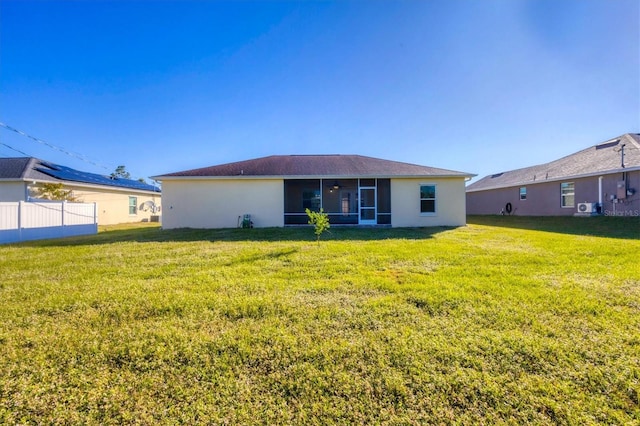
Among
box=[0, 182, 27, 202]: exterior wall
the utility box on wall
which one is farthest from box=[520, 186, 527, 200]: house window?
box=[0, 182, 27, 202]: exterior wall

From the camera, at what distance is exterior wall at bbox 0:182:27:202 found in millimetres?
13516

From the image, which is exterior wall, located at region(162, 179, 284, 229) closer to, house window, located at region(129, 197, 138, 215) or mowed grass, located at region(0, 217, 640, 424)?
mowed grass, located at region(0, 217, 640, 424)

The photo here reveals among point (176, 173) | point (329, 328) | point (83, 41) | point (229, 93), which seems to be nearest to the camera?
point (329, 328)

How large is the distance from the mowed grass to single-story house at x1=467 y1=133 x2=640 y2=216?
12.5 meters

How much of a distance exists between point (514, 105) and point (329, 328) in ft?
50.6

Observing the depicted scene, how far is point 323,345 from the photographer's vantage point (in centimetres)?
266

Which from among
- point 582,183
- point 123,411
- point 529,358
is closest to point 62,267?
point 123,411

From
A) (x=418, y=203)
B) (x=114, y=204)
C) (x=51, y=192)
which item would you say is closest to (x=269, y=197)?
(x=418, y=203)

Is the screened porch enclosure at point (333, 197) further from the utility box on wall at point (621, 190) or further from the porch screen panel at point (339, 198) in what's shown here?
the utility box on wall at point (621, 190)

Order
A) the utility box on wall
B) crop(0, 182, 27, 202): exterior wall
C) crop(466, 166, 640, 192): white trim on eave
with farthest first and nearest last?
crop(0, 182, 27, 202): exterior wall, the utility box on wall, crop(466, 166, 640, 192): white trim on eave

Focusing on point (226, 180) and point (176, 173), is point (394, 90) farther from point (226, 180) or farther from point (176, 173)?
point (176, 173)

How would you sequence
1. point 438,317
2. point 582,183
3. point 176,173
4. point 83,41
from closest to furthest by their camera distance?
1. point 438,317
2. point 83,41
3. point 176,173
4. point 582,183

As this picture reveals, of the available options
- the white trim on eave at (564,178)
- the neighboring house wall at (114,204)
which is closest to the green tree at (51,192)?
the neighboring house wall at (114,204)

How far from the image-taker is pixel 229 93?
13812 mm
